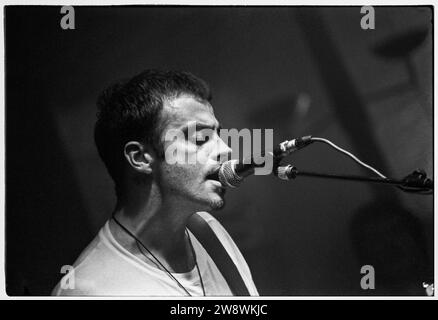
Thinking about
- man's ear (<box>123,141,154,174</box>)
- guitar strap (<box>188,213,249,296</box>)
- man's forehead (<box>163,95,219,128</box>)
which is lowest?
guitar strap (<box>188,213,249,296</box>)

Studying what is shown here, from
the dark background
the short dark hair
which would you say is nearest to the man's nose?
the dark background

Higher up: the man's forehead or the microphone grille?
the man's forehead

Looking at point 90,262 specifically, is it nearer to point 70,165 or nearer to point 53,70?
point 70,165

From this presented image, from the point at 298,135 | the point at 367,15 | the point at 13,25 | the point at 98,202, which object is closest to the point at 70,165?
the point at 98,202

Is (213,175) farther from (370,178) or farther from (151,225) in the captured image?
(370,178)

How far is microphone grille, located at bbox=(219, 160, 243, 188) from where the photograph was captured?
302cm

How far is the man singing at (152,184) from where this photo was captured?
2.97 meters

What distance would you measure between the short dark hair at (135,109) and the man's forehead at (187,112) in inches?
1.0

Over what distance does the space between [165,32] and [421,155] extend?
130 centimetres

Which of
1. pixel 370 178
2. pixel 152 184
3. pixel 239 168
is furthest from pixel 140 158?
pixel 370 178

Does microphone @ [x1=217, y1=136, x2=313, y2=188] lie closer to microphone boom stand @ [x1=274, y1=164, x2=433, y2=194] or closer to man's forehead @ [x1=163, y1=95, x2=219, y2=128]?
microphone boom stand @ [x1=274, y1=164, x2=433, y2=194]

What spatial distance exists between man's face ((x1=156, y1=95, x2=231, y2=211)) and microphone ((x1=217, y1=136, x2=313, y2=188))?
0.04m

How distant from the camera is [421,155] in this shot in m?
3.05

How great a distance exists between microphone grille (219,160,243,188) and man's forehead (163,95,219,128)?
19cm
